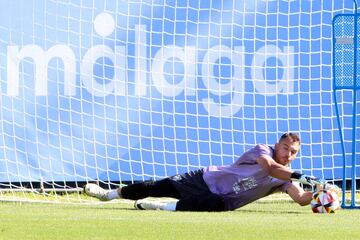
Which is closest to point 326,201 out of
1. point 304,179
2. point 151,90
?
point 304,179

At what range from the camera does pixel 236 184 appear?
10.1 metres

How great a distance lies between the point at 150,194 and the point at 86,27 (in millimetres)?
3464

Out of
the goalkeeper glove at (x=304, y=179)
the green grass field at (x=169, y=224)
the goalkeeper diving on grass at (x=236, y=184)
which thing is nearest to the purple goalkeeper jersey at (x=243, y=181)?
the goalkeeper diving on grass at (x=236, y=184)

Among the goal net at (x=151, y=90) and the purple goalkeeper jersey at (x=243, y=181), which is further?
the goal net at (x=151, y=90)

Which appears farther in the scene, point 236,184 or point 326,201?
point 236,184

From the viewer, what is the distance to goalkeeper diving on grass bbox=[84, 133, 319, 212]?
32.4 feet

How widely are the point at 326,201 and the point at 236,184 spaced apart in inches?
30.9

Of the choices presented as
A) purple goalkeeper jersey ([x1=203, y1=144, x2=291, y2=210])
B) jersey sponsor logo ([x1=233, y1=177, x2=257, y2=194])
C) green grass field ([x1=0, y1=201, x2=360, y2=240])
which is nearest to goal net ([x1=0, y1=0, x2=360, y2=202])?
green grass field ([x1=0, y1=201, x2=360, y2=240])

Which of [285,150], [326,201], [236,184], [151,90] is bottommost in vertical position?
[326,201]

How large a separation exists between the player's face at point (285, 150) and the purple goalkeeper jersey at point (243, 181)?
0.25 feet

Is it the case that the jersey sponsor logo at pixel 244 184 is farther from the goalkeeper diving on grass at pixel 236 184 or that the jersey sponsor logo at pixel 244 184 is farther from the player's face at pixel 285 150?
the player's face at pixel 285 150

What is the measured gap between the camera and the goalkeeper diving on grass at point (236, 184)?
9.87 m

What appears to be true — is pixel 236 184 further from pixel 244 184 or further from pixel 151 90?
pixel 151 90

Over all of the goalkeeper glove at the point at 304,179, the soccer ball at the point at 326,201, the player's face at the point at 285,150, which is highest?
the player's face at the point at 285,150
